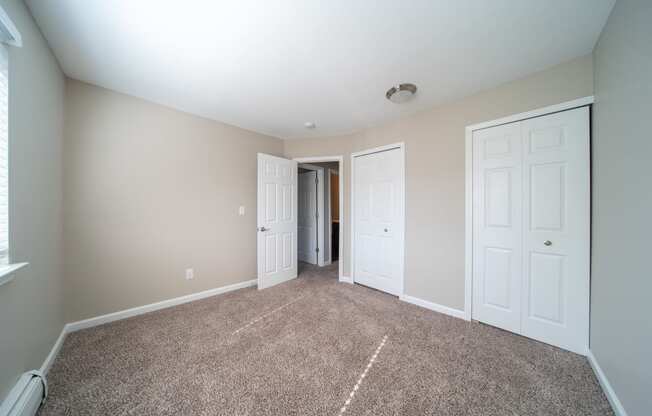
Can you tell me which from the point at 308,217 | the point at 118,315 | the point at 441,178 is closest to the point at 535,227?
the point at 441,178

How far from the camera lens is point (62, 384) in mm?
1441

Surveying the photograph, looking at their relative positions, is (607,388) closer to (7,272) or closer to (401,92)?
(401,92)

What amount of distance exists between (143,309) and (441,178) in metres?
3.62

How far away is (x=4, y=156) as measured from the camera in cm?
118

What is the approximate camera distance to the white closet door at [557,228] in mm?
1724

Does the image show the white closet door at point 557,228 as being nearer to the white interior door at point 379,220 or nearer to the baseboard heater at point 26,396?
the white interior door at point 379,220

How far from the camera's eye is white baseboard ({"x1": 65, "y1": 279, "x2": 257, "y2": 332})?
2.07 metres

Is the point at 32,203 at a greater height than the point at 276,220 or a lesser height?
greater

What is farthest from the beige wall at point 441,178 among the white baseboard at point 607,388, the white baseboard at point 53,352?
the white baseboard at point 53,352

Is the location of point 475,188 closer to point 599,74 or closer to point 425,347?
point 599,74

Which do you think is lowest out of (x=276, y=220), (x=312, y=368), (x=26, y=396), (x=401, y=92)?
(x=312, y=368)

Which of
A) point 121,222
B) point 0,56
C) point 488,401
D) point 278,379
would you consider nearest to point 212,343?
point 278,379

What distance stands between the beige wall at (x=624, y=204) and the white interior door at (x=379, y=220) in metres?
1.61

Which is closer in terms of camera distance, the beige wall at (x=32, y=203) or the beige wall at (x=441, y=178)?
the beige wall at (x=32, y=203)
